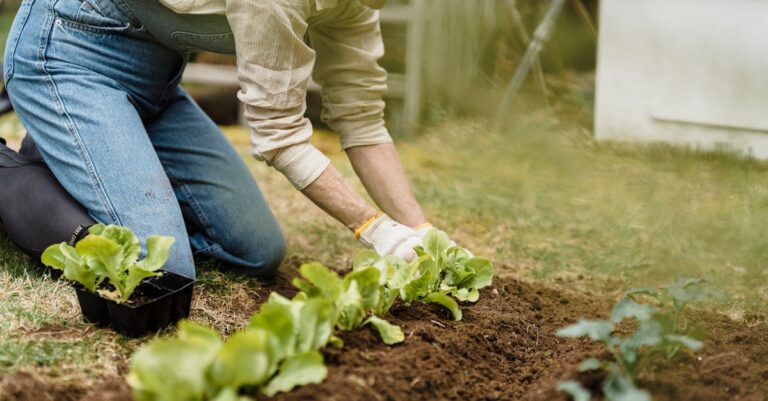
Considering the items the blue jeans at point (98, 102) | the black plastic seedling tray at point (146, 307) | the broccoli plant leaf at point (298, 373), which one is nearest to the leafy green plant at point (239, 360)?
the broccoli plant leaf at point (298, 373)

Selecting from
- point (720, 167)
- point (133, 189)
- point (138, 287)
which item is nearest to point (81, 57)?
point (133, 189)

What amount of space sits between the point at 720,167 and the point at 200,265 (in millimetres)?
2107

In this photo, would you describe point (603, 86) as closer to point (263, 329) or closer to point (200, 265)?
point (200, 265)

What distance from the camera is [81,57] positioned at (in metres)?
2.38

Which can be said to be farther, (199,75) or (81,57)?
(199,75)

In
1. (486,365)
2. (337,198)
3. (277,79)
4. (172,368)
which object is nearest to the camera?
(172,368)

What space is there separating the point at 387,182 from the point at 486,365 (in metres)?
0.71

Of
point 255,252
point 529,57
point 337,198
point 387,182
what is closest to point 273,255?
point 255,252

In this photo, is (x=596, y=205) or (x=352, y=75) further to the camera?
(x=596, y=205)

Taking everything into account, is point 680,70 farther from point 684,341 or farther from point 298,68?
point 684,341

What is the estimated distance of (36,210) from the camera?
2.43 meters

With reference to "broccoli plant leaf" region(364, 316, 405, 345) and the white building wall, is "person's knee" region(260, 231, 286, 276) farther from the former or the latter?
the white building wall

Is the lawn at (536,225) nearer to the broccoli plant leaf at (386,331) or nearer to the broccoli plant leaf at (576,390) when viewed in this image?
the broccoli plant leaf at (576,390)

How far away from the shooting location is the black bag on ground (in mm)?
2385
